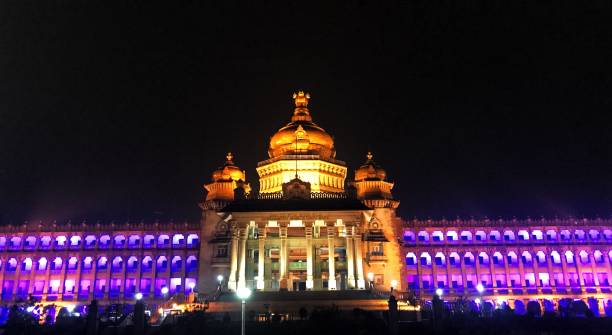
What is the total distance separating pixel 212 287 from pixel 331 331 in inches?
1449

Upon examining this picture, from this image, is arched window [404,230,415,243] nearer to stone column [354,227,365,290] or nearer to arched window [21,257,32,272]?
stone column [354,227,365,290]

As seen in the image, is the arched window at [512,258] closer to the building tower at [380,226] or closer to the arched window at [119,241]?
the building tower at [380,226]

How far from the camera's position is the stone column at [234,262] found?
60.1 metres

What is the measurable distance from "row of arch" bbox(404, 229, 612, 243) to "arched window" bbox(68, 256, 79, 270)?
47793 millimetres

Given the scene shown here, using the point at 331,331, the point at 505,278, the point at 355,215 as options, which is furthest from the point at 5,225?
the point at 505,278

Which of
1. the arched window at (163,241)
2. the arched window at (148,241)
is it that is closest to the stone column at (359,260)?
the arched window at (163,241)

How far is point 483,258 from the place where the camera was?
80.4m

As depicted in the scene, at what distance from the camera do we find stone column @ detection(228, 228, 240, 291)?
60.1 meters

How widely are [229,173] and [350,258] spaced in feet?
74.0

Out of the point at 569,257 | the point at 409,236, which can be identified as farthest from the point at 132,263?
the point at 569,257

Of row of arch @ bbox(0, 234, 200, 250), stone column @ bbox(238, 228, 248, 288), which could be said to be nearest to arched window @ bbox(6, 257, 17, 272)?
row of arch @ bbox(0, 234, 200, 250)

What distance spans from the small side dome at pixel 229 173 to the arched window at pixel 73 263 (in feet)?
78.5

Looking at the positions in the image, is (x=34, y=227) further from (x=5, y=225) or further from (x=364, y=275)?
(x=364, y=275)

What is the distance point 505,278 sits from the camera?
7931cm
